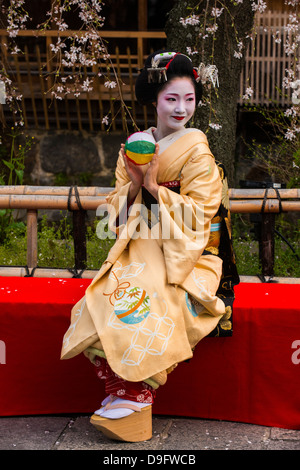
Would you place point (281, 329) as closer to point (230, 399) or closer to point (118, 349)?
point (230, 399)

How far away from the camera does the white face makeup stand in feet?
9.14

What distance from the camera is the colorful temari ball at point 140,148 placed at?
2648 mm

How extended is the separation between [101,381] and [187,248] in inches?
36.1

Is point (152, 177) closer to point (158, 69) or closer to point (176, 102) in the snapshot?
point (176, 102)

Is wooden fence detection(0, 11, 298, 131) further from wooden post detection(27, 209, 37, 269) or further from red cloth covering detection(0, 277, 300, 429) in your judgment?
red cloth covering detection(0, 277, 300, 429)

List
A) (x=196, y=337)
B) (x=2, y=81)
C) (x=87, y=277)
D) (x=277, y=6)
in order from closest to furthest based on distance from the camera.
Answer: (x=196, y=337), (x=87, y=277), (x=2, y=81), (x=277, y=6)

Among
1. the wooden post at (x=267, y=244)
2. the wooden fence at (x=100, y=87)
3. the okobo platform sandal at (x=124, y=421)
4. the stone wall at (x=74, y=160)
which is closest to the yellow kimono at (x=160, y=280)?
the okobo platform sandal at (x=124, y=421)

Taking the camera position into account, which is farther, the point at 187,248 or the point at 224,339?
the point at 224,339

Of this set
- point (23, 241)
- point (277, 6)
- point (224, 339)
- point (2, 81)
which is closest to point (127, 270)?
point (224, 339)

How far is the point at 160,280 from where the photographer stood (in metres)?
2.63

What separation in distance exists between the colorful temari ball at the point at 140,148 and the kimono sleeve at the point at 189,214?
0.52 ft

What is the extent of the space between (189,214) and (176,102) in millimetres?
533

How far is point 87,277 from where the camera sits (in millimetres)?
A: 3674

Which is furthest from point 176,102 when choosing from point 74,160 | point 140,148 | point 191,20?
point 74,160
